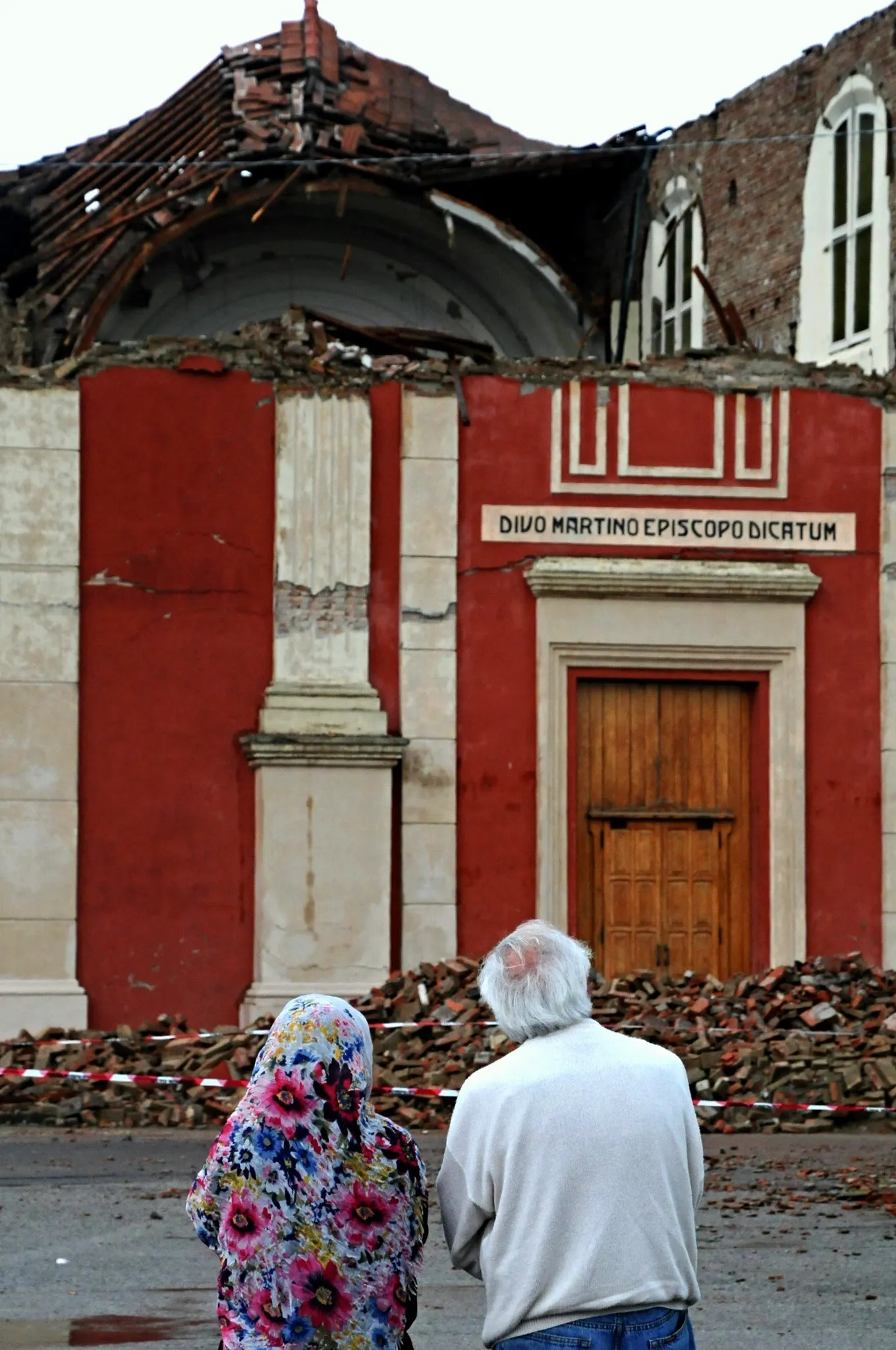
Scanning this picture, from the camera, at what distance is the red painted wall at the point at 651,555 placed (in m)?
16.9

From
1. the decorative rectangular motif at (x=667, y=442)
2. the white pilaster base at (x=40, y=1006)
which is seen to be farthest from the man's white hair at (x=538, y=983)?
the decorative rectangular motif at (x=667, y=442)

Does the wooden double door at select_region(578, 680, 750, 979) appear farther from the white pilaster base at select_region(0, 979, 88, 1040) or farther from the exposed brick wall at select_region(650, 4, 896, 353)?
the exposed brick wall at select_region(650, 4, 896, 353)

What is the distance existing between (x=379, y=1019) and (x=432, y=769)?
217cm

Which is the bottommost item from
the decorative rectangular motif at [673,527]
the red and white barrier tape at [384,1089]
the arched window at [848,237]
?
the red and white barrier tape at [384,1089]

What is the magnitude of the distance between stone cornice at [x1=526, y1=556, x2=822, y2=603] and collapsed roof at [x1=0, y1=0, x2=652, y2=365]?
6035mm

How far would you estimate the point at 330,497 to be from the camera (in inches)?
664

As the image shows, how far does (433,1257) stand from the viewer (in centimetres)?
977

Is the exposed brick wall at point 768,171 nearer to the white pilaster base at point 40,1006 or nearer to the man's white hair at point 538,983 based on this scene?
the white pilaster base at point 40,1006

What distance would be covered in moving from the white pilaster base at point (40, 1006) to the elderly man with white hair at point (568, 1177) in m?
11.9

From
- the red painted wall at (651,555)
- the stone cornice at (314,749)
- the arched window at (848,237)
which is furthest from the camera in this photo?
the arched window at (848,237)

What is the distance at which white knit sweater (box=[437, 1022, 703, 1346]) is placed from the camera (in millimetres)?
4469

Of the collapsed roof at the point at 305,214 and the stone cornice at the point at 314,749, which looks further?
the collapsed roof at the point at 305,214

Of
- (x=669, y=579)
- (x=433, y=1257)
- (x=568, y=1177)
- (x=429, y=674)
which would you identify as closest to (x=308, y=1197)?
(x=568, y=1177)

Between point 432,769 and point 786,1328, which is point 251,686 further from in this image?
point 786,1328
